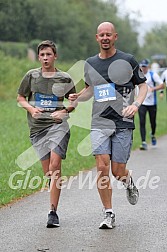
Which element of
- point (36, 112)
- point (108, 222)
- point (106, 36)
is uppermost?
point (106, 36)

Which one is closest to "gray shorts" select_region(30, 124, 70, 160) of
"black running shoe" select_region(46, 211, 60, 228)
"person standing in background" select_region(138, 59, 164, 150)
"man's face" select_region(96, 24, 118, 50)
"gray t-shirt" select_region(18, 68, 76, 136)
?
"gray t-shirt" select_region(18, 68, 76, 136)

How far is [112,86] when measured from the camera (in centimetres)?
808

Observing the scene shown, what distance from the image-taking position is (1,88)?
130 feet

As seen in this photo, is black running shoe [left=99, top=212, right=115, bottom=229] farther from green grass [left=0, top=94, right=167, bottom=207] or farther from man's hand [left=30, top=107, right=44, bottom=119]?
green grass [left=0, top=94, right=167, bottom=207]

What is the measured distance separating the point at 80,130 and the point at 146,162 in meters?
7.23

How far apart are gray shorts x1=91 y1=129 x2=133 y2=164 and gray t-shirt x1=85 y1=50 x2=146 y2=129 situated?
0.21 ft

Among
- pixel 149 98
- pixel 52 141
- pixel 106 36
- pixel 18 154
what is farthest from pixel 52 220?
pixel 149 98

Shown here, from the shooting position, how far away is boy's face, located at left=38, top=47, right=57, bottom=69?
Answer: 8.30 meters

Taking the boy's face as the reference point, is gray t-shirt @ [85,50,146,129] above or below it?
below

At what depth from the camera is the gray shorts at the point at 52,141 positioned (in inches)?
331

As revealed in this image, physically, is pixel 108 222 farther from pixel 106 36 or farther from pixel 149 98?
pixel 149 98

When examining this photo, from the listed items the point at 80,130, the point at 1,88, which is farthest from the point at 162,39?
the point at 80,130

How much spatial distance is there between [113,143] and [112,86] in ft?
2.05

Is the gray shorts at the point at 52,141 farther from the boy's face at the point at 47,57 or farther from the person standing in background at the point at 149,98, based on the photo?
the person standing in background at the point at 149,98
